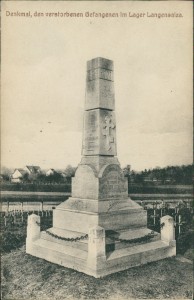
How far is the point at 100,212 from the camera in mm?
8414

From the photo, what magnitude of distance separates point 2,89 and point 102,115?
2.74 metres

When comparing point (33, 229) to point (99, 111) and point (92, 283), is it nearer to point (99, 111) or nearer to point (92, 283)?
point (92, 283)

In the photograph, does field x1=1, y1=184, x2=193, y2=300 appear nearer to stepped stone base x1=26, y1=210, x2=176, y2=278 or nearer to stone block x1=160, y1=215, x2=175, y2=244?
stepped stone base x1=26, y1=210, x2=176, y2=278

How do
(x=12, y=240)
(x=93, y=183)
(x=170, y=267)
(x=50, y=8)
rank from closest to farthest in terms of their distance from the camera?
1. (x=50, y=8)
2. (x=170, y=267)
3. (x=93, y=183)
4. (x=12, y=240)

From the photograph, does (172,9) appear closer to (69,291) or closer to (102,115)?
(102,115)

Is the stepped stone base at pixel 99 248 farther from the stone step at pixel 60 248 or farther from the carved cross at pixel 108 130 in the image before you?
the carved cross at pixel 108 130

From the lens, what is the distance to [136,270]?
7883 millimetres

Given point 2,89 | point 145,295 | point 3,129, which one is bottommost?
point 145,295

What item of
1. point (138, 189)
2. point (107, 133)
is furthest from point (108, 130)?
point (138, 189)

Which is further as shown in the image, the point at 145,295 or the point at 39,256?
the point at 39,256

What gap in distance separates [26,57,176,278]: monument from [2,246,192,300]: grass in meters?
0.35

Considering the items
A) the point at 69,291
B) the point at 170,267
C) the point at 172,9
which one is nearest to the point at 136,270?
the point at 170,267

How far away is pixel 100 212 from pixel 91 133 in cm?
218

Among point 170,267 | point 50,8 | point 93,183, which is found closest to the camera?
point 50,8
